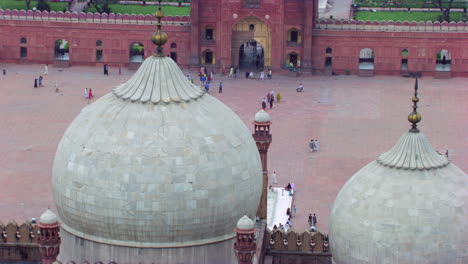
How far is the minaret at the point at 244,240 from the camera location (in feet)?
114

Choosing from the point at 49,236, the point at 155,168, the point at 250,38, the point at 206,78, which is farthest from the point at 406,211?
the point at 250,38

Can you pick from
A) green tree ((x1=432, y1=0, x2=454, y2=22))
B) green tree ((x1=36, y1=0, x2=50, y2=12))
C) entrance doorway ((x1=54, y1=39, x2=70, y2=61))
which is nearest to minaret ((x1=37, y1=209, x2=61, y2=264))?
entrance doorway ((x1=54, y1=39, x2=70, y2=61))

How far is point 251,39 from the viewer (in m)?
88.6

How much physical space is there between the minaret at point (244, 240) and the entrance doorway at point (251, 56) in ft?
177

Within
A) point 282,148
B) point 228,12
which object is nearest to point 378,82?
point 228,12

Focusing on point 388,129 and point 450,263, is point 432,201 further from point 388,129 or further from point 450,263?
point 388,129

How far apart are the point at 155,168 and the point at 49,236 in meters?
3.28

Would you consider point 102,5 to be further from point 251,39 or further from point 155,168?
point 155,168

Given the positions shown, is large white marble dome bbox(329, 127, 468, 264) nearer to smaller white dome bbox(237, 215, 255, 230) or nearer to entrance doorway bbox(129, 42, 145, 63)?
smaller white dome bbox(237, 215, 255, 230)

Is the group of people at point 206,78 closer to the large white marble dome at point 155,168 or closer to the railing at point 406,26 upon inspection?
the railing at point 406,26

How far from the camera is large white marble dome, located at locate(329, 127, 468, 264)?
35.9 meters

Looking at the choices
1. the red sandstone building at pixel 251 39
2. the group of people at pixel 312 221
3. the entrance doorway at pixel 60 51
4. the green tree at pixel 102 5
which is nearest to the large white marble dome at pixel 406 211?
the group of people at pixel 312 221

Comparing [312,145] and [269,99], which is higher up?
[269,99]

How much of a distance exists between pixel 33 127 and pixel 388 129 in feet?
61.8
